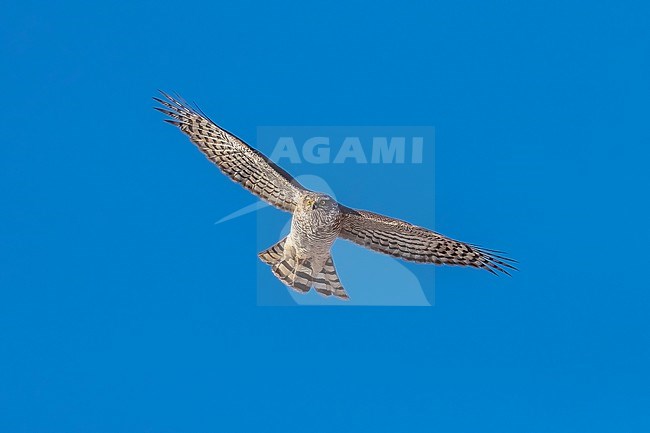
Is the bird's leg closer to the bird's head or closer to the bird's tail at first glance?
the bird's tail

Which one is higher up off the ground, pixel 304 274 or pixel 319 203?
pixel 319 203

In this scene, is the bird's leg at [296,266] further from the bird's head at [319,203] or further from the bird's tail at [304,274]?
the bird's head at [319,203]

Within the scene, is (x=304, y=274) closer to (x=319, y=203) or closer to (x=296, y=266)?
(x=296, y=266)

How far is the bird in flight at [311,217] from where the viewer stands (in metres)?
12.6

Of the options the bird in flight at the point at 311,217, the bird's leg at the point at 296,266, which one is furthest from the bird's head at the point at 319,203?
the bird's leg at the point at 296,266

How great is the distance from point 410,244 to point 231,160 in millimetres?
2312

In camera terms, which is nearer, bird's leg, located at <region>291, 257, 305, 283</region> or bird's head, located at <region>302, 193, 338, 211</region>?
bird's head, located at <region>302, 193, 338, 211</region>

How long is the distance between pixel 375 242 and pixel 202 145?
7.66 feet

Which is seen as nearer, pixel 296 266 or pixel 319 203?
pixel 319 203

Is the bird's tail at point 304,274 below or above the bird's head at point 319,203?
below

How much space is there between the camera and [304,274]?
530 inches

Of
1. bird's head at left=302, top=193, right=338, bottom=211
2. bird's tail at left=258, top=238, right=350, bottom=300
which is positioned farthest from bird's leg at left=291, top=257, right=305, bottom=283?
bird's head at left=302, top=193, right=338, bottom=211

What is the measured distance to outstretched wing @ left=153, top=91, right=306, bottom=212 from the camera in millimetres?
12805

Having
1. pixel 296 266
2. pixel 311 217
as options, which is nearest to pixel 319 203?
pixel 311 217
